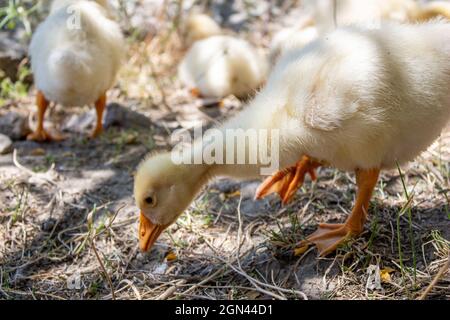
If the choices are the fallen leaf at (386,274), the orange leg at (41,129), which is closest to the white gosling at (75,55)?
the orange leg at (41,129)

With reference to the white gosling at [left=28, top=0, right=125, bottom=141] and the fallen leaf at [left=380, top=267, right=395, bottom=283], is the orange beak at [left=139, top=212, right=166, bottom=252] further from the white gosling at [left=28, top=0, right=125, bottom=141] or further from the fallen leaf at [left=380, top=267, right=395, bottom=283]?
the white gosling at [left=28, top=0, right=125, bottom=141]

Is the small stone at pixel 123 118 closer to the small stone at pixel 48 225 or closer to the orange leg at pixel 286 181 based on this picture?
the small stone at pixel 48 225

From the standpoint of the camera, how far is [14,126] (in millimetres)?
4184

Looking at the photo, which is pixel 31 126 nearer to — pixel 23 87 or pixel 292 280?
Answer: pixel 23 87

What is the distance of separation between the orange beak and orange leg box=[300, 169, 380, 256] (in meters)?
0.69

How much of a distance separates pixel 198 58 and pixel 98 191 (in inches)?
84.2

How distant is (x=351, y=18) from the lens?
4.44 metres

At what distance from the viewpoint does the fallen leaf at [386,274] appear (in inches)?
95.0

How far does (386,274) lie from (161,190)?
102cm

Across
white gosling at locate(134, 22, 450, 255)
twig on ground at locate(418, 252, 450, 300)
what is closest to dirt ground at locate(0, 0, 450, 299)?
twig on ground at locate(418, 252, 450, 300)

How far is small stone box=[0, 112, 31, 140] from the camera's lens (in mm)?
4160

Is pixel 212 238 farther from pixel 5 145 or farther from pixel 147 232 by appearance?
pixel 5 145
